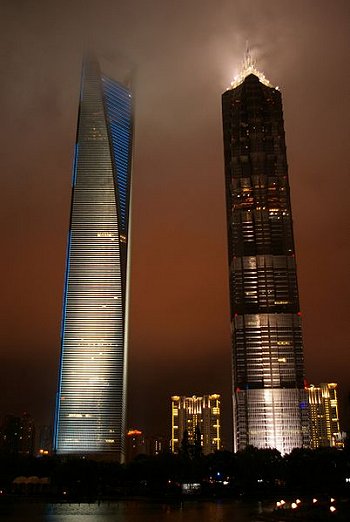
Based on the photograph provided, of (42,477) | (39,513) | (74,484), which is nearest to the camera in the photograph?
(39,513)

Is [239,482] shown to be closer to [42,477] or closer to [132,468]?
[132,468]

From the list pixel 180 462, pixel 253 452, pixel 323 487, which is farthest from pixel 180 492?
pixel 253 452

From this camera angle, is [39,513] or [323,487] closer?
[39,513]

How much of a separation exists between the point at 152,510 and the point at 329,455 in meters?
57.8

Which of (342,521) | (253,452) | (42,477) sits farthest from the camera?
(253,452)

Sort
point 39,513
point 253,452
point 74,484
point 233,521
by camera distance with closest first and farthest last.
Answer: point 233,521 < point 39,513 < point 74,484 < point 253,452

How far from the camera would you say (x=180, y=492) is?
424ft

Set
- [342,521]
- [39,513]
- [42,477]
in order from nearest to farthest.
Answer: [342,521], [39,513], [42,477]

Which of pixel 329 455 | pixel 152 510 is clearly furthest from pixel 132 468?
pixel 152 510

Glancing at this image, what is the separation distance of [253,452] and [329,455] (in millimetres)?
35603

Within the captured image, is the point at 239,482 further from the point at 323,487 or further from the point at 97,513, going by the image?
the point at 97,513

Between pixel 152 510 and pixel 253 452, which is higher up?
pixel 253 452

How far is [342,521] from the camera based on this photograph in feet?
178

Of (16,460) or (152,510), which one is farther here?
(16,460)
